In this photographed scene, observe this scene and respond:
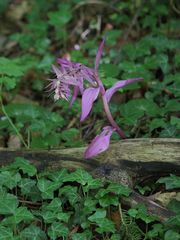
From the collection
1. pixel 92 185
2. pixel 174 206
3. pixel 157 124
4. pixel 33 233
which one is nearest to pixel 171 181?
pixel 174 206

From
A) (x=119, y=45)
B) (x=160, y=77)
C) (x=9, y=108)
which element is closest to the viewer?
(x=9, y=108)

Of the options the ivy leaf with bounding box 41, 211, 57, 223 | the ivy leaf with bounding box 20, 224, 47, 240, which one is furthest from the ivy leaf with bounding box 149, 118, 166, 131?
the ivy leaf with bounding box 20, 224, 47, 240

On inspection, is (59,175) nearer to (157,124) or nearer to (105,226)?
(105,226)

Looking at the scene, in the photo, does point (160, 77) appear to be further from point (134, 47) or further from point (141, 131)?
point (141, 131)

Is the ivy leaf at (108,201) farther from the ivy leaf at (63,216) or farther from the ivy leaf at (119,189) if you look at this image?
the ivy leaf at (63,216)

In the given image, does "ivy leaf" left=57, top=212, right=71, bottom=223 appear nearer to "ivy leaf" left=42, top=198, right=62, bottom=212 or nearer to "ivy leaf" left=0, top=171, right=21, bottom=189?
"ivy leaf" left=42, top=198, right=62, bottom=212

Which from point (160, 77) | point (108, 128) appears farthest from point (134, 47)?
point (108, 128)

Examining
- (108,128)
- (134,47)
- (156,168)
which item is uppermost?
(134,47)
